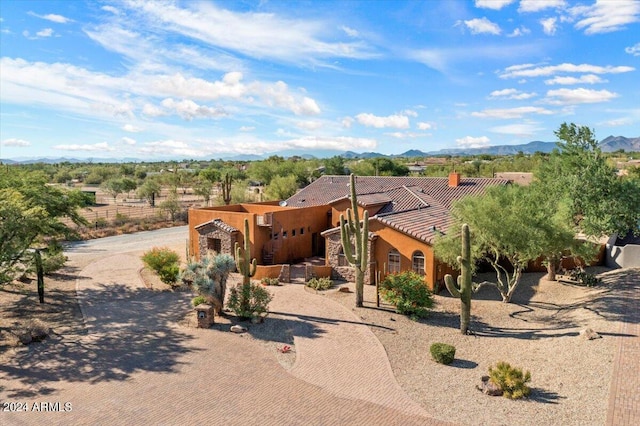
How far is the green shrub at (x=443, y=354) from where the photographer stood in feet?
45.9

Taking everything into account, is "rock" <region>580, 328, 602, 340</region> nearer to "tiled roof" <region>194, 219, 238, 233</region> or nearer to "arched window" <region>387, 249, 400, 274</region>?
"arched window" <region>387, 249, 400, 274</region>

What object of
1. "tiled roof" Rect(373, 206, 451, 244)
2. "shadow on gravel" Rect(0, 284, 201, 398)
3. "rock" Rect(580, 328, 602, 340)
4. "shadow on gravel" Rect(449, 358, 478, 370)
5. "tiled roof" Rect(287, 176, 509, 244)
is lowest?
"shadow on gravel" Rect(449, 358, 478, 370)

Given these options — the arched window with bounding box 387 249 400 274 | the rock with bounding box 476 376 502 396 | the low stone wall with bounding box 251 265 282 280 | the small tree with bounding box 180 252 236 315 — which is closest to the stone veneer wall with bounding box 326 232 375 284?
the arched window with bounding box 387 249 400 274

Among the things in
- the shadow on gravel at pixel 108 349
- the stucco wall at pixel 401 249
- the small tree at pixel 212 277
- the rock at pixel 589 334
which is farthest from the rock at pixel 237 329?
the rock at pixel 589 334

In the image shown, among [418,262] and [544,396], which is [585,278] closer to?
[418,262]

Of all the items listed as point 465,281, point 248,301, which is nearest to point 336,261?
point 248,301

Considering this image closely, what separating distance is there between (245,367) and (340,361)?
3.03 meters

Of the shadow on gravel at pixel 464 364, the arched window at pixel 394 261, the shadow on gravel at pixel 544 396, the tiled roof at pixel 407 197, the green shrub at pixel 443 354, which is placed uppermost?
the tiled roof at pixel 407 197

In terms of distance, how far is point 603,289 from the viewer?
20.3m

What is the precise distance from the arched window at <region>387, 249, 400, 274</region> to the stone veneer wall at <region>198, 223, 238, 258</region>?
935 centimetres

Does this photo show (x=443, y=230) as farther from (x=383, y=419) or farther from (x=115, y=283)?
(x=115, y=283)

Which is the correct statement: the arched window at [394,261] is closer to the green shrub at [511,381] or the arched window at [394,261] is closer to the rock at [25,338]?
the green shrub at [511,381]

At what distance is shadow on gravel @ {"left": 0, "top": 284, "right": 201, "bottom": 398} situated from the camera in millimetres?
12859

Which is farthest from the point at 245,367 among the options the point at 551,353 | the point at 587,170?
the point at 587,170
